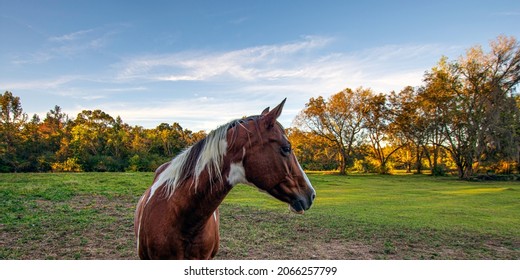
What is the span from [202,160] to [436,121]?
34348mm

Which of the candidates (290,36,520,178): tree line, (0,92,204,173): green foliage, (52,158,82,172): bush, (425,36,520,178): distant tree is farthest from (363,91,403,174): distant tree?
(52,158,82,172): bush

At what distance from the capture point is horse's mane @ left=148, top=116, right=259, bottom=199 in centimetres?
213

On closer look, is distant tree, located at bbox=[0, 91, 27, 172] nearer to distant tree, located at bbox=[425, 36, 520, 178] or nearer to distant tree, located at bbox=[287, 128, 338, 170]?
distant tree, located at bbox=[287, 128, 338, 170]

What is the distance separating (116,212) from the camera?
912cm

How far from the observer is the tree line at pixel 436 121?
26.5 m

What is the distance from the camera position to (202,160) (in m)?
2.18

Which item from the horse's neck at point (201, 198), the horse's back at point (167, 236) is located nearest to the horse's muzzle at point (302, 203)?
the horse's neck at point (201, 198)

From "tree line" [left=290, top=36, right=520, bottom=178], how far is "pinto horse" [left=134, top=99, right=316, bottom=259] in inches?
1277

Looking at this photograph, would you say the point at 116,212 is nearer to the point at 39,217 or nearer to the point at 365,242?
the point at 39,217

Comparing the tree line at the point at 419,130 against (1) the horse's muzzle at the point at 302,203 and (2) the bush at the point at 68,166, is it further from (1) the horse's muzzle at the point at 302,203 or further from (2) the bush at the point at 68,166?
(1) the horse's muzzle at the point at 302,203

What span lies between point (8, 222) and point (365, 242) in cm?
872

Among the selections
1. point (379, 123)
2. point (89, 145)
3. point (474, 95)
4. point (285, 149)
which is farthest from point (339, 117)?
point (285, 149)

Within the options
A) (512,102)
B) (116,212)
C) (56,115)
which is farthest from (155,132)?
(512,102)
